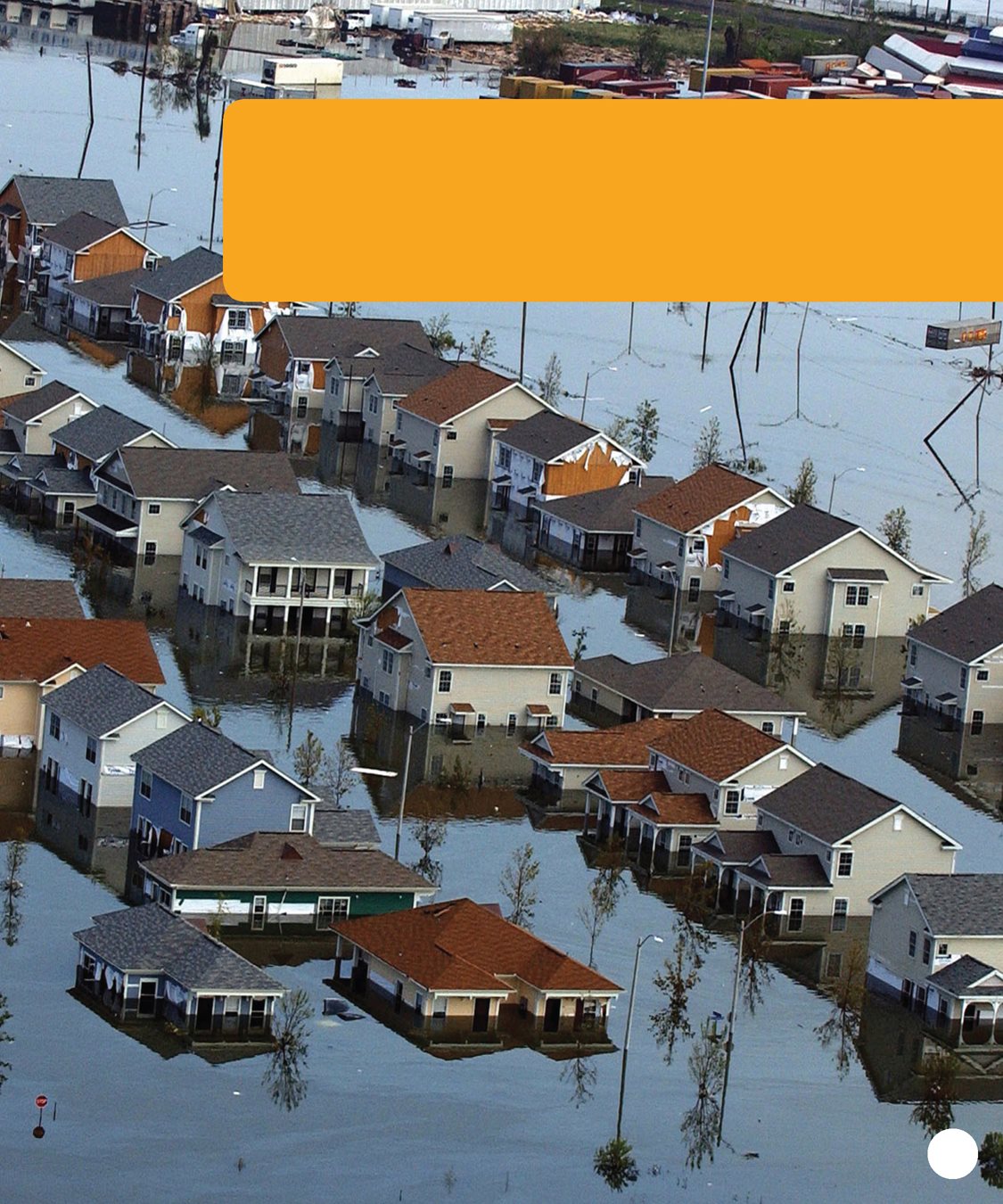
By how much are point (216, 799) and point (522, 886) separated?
2.32 metres

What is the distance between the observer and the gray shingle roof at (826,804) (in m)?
19.1

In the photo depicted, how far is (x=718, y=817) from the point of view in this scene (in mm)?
20703

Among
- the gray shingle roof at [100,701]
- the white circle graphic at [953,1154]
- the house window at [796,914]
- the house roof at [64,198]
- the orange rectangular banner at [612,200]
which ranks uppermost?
the orange rectangular banner at [612,200]

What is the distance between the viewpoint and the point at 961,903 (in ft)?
58.4

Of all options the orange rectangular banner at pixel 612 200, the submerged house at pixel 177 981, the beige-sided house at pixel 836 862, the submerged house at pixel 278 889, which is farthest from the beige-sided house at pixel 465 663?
the orange rectangular banner at pixel 612 200

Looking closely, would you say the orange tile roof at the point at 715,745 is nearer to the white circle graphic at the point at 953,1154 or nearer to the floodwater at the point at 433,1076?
the floodwater at the point at 433,1076

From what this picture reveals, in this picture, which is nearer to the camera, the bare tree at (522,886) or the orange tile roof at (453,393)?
the bare tree at (522,886)

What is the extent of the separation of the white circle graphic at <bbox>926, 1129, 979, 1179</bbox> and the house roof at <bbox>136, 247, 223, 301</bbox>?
24131mm

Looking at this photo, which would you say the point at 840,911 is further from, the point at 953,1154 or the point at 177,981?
the point at 177,981

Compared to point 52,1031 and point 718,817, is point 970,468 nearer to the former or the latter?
point 718,817

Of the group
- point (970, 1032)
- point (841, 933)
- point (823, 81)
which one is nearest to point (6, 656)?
point (841, 933)

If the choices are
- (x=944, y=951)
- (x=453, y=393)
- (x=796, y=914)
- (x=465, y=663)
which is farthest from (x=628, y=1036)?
(x=453, y=393)

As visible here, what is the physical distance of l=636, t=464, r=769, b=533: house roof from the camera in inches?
1147

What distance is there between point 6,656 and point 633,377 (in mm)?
19554
